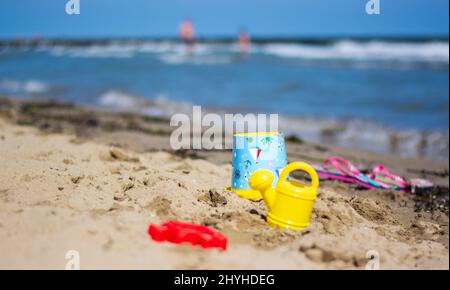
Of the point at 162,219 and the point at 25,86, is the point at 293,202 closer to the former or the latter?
Result: the point at 162,219

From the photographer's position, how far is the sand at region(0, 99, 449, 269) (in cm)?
246

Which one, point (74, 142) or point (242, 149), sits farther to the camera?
point (74, 142)

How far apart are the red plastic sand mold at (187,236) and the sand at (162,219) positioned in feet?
0.14

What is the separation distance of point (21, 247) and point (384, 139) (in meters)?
6.26

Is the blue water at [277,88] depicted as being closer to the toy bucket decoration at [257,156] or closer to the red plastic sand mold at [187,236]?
the toy bucket decoration at [257,156]

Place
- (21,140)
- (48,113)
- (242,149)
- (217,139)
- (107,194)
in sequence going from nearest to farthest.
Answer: (107,194) → (242,149) → (21,140) → (217,139) → (48,113)

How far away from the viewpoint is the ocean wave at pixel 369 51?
74.3ft

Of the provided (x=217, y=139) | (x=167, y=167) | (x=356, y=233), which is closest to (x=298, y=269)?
(x=356, y=233)

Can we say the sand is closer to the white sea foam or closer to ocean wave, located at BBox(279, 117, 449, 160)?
ocean wave, located at BBox(279, 117, 449, 160)

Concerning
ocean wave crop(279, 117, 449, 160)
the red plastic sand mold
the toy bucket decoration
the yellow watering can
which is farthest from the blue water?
the red plastic sand mold

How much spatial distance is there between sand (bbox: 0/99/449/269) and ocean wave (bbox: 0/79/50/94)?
973 centimetres

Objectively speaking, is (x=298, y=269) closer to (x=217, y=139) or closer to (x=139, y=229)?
(x=139, y=229)

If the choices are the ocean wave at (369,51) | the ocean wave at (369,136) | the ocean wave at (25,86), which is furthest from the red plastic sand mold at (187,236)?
the ocean wave at (369,51)

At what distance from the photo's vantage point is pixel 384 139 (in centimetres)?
750
